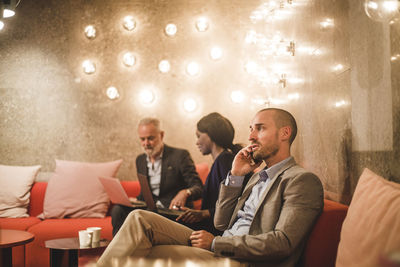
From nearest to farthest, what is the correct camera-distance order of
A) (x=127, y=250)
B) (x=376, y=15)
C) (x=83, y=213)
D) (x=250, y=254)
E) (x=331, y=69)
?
(x=376, y=15) → (x=250, y=254) → (x=127, y=250) → (x=331, y=69) → (x=83, y=213)

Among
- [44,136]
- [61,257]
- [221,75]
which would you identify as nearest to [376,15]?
[61,257]

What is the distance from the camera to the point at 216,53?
4.10m

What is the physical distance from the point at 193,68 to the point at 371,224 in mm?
3138

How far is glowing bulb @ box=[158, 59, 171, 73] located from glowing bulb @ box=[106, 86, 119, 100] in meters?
0.53

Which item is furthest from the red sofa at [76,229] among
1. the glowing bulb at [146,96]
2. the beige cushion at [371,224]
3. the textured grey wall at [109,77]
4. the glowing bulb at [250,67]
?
the glowing bulb at [250,67]

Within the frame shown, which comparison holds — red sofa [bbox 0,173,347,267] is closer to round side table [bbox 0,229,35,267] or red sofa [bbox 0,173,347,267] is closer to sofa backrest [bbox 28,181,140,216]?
sofa backrest [bbox 28,181,140,216]

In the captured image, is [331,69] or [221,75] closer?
[331,69]

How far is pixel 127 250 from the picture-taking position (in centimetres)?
183

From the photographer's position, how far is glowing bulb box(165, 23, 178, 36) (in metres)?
4.12

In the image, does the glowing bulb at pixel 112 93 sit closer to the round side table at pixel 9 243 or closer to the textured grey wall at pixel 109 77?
the textured grey wall at pixel 109 77

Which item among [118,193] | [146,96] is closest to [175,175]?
[118,193]

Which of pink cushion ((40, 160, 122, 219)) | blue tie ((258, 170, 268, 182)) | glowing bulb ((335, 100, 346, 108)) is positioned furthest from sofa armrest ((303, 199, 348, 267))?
pink cushion ((40, 160, 122, 219))

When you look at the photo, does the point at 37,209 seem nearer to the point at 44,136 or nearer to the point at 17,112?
the point at 44,136

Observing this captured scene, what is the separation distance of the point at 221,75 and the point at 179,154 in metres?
1.18
